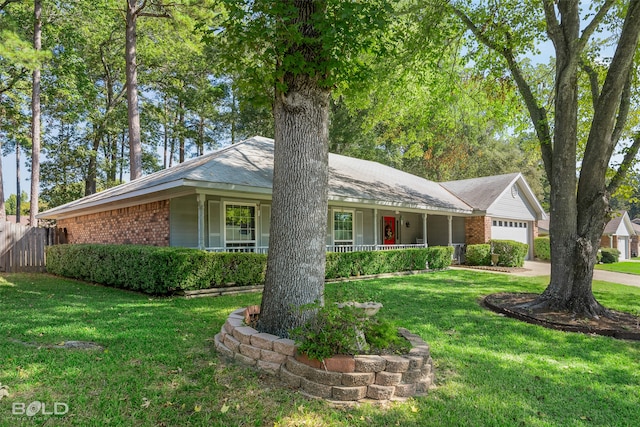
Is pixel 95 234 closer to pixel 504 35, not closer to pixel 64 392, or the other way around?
pixel 64 392

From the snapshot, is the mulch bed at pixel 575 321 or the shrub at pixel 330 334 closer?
the shrub at pixel 330 334

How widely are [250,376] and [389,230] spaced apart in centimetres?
1473

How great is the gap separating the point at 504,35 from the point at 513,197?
1384cm

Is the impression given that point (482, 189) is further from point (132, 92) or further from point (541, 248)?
point (132, 92)

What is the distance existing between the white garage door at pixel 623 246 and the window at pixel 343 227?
103ft

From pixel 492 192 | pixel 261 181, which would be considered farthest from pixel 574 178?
pixel 492 192

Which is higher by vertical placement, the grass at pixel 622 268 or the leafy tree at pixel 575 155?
the leafy tree at pixel 575 155

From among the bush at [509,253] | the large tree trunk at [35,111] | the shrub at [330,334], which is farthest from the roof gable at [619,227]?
the large tree trunk at [35,111]

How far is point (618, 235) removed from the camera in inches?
1256

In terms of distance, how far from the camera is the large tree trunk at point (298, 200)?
3.98 m

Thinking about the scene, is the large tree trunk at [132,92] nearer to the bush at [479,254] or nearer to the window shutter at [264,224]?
the window shutter at [264,224]

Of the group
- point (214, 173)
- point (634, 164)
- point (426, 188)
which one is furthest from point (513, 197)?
point (214, 173)

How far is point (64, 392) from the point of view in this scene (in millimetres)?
3062

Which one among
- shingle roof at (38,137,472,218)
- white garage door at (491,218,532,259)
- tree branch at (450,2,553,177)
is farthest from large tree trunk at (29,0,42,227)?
white garage door at (491,218,532,259)
